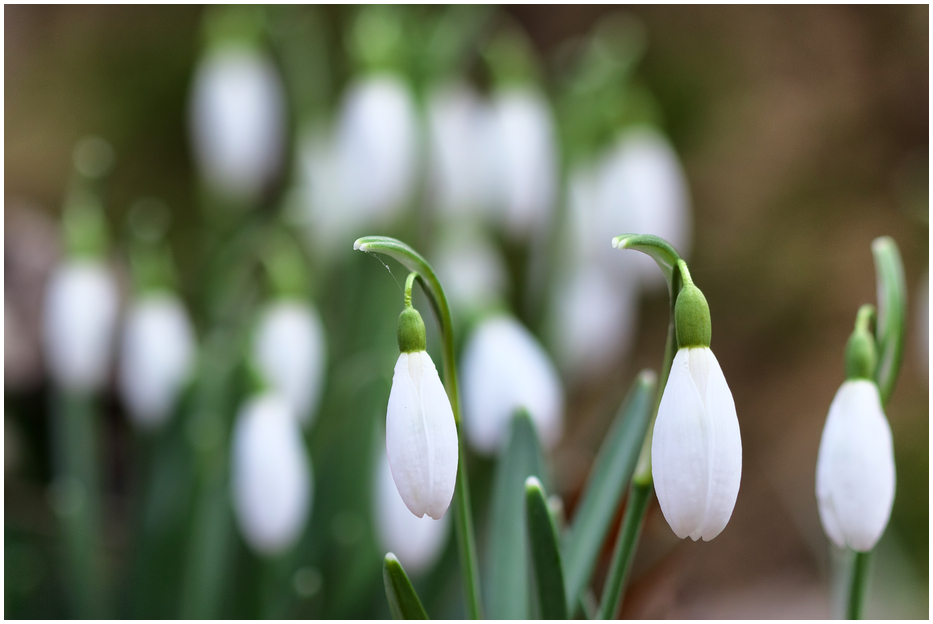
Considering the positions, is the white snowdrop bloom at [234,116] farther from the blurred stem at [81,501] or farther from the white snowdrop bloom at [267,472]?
the white snowdrop bloom at [267,472]

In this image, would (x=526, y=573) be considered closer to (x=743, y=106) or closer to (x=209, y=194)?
(x=209, y=194)

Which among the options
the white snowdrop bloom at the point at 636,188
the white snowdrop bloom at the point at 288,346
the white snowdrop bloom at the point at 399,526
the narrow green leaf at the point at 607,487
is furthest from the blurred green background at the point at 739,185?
the narrow green leaf at the point at 607,487

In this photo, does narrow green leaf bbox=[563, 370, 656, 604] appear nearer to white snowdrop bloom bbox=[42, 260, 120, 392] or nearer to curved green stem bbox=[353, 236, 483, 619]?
curved green stem bbox=[353, 236, 483, 619]

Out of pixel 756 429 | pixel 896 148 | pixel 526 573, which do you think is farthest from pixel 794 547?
pixel 526 573

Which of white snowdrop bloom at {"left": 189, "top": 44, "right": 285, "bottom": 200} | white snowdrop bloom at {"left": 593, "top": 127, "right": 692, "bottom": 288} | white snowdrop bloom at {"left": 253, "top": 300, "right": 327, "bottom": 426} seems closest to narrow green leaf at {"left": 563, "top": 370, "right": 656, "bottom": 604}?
white snowdrop bloom at {"left": 253, "top": 300, "right": 327, "bottom": 426}

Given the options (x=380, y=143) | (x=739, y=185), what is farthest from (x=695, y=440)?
(x=739, y=185)

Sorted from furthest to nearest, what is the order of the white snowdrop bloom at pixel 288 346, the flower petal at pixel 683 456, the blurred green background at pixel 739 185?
the blurred green background at pixel 739 185, the white snowdrop bloom at pixel 288 346, the flower petal at pixel 683 456
